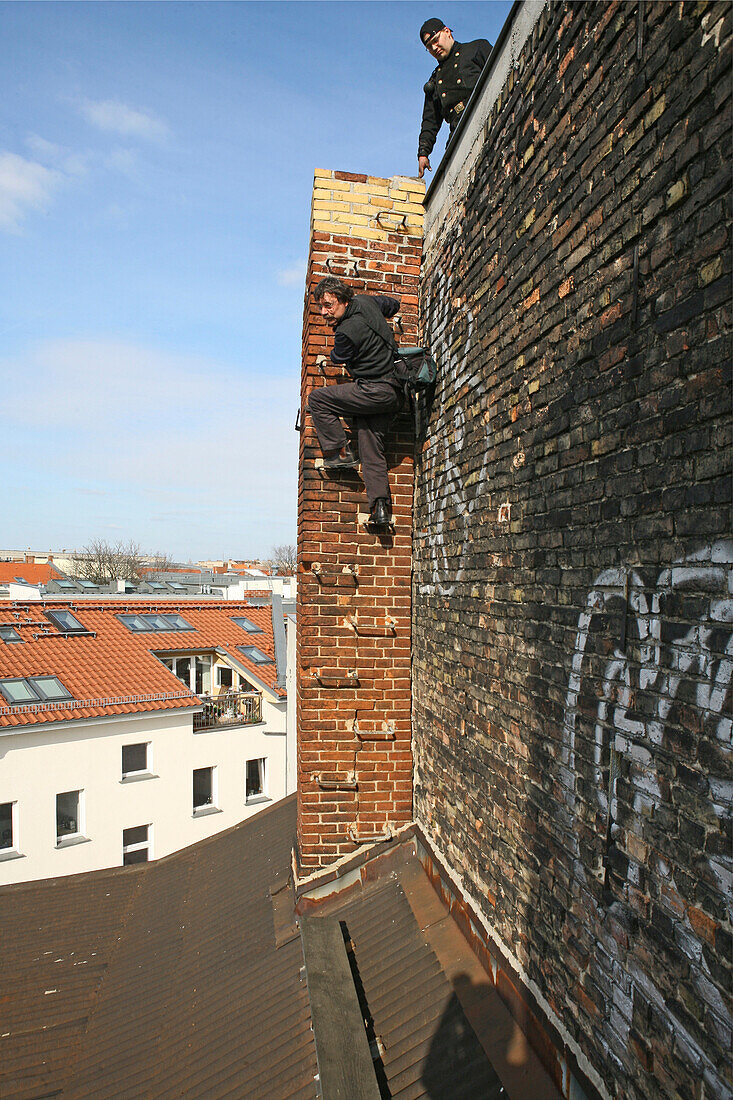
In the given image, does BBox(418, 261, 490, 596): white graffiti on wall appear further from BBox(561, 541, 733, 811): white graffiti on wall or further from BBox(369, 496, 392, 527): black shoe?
BBox(561, 541, 733, 811): white graffiti on wall

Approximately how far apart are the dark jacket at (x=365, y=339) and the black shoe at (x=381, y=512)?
0.83 meters

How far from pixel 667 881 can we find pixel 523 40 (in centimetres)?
332

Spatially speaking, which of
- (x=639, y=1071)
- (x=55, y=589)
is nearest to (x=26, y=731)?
(x=639, y=1071)

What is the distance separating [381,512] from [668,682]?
114 inches

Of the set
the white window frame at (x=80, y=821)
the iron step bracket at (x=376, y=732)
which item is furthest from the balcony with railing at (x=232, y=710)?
the iron step bracket at (x=376, y=732)

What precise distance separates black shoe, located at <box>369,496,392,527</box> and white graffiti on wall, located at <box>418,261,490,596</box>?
294 millimetres

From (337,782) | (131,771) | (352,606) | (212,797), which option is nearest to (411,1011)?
(337,782)

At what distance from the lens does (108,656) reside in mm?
17125

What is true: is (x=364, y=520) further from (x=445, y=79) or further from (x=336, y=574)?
(x=445, y=79)

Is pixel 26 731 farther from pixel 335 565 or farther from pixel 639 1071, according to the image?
pixel 639 1071

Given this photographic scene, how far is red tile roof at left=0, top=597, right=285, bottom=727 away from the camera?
15133 millimetres

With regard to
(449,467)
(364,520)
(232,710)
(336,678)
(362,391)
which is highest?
(362,391)

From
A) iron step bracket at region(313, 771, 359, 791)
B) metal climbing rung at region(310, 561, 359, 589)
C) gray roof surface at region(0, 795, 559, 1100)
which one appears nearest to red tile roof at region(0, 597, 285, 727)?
gray roof surface at region(0, 795, 559, 1100)

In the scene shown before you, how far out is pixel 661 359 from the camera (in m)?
1.99
